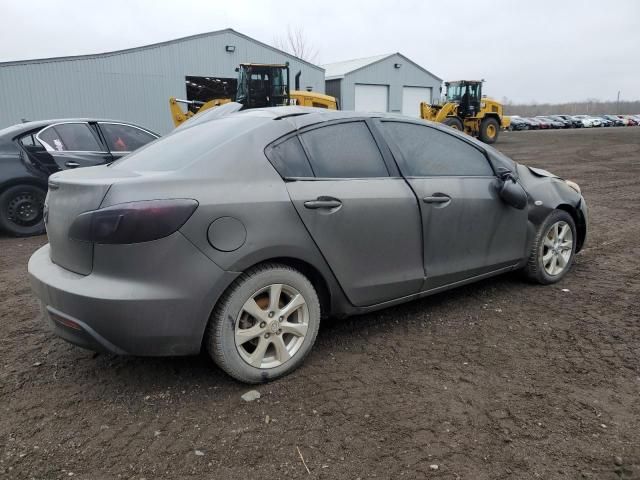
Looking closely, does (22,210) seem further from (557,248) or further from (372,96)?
(372,96)

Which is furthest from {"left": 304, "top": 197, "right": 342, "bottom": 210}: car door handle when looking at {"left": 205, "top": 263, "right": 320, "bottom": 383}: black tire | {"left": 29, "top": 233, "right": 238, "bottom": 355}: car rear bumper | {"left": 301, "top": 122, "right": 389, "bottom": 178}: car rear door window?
{"left": 29, "top": 233, "right": 238, "bottom": 355}: car rear bumper

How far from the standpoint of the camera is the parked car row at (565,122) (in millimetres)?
50688

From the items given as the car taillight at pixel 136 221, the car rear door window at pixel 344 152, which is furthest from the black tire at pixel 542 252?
the car taillight at pixel 136 221

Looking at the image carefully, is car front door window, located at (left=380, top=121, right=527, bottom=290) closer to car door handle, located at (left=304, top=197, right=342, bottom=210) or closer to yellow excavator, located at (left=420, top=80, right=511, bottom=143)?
car door handle, located at (left=304, top=197, right=342, bottom=210)

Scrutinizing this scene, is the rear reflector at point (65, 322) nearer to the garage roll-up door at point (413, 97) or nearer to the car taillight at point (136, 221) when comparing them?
the car taillight at point (136, 221)

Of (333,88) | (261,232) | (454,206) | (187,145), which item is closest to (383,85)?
(333,88)

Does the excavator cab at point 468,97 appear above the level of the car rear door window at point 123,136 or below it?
above

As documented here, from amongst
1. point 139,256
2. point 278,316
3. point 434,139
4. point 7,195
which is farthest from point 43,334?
point 7,195

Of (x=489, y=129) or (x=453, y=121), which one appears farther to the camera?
(x=489, y=129)

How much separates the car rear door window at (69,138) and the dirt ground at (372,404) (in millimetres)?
3577

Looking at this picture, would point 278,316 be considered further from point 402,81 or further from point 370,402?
point 402,81

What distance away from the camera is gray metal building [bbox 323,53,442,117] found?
3526cm

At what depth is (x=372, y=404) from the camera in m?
2.67

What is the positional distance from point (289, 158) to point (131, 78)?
24.2 metres
